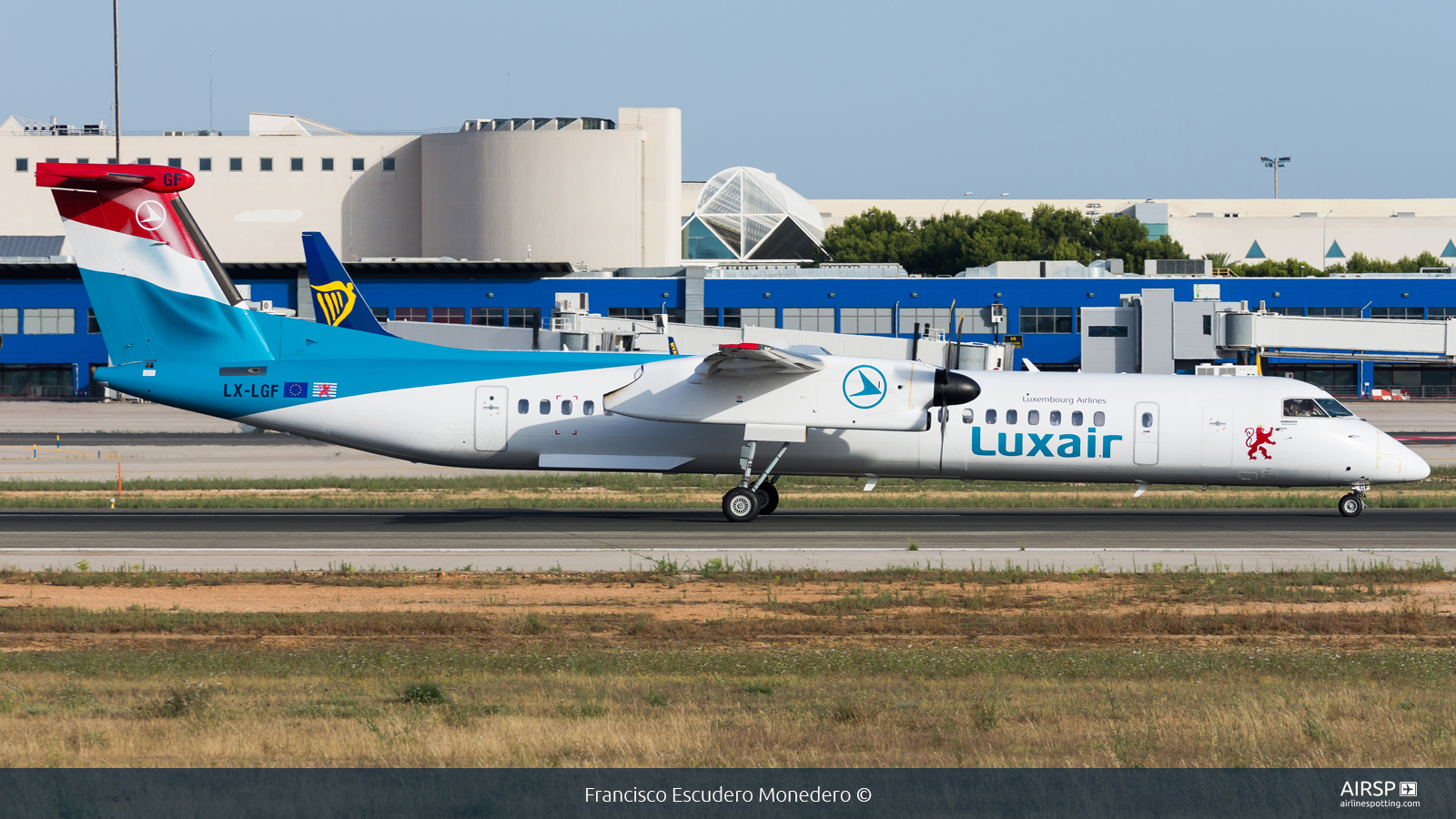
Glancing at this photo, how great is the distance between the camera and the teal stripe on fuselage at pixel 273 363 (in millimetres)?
27062

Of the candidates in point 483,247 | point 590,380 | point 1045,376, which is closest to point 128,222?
point 590,380

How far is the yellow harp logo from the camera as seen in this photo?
49094 mm

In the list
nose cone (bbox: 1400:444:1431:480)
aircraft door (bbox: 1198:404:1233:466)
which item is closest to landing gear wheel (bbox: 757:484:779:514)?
aircraft door (bbox: 1198:404:1233:466)

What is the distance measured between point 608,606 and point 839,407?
10.1 meters

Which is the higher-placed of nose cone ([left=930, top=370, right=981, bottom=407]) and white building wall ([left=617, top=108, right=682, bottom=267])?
white building wall ([left=617, top=108, right=682, bottom=267])

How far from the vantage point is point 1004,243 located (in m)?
129

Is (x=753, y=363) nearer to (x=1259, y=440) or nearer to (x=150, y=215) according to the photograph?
(x=1259, y=440)

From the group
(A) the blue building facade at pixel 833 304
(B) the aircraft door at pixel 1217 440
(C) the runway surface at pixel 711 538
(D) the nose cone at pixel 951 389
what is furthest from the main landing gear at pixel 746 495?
(A) the blue building facade at pixel 833 304

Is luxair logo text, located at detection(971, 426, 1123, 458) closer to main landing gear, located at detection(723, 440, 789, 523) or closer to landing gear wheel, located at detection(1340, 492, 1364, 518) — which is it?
main landing gear, located at detection(723, 440, 789, 523)

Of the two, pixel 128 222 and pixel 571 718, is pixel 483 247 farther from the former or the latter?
pixel 571 718

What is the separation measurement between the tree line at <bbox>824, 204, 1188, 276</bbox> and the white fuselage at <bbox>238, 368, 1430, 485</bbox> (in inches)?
3965

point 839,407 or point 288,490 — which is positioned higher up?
point 839,407

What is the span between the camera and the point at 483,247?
11081 centimetres

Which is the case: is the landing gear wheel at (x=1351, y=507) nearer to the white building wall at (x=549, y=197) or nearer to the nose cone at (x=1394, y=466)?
the nose cone at (x=1394, y=466)
